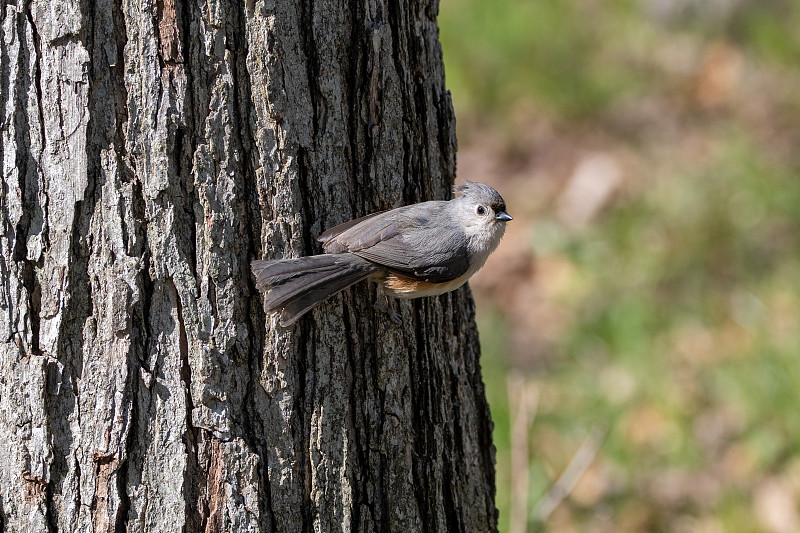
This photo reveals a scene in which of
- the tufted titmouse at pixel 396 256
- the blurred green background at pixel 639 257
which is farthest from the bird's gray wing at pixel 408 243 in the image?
the blurred green background at pixel 639 257

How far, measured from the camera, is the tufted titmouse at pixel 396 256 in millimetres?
1975

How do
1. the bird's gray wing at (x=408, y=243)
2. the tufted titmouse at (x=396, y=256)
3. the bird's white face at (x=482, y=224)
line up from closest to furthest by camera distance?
the tufted titmouse at (x=396, y=256) → the bird's gray wing at (x=408, y=243) → the bird's white face at (x=482, y=224)

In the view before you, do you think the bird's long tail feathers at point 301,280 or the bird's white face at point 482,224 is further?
the bird's white face at point 482,224

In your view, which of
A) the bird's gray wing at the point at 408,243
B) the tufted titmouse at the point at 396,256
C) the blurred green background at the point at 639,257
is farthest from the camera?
the blurred green background at the point at 639,257

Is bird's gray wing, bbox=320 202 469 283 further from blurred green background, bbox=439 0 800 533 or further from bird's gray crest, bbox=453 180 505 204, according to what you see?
blurred green background, bbox=439 0 800 533

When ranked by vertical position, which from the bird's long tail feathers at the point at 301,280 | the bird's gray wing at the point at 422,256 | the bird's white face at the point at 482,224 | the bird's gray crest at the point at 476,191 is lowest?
the bird's long tail feathers at the point at 301,280

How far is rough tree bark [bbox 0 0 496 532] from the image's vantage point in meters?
1.87

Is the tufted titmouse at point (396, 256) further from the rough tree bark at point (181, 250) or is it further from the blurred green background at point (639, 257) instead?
the blurred green background at point (639, 257)

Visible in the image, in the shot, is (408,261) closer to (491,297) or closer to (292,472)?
(292,472)

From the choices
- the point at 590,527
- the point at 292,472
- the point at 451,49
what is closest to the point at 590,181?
the point at 451,49

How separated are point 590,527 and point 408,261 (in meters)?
2.31

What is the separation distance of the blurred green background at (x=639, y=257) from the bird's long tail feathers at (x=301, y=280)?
1412mm

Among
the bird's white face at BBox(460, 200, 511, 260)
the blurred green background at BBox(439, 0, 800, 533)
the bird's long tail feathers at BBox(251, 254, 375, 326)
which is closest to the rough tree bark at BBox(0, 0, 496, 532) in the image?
the bird's long tail feathers at BBox(251, 254, 375, 326)

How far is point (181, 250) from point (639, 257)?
13.0 ft
